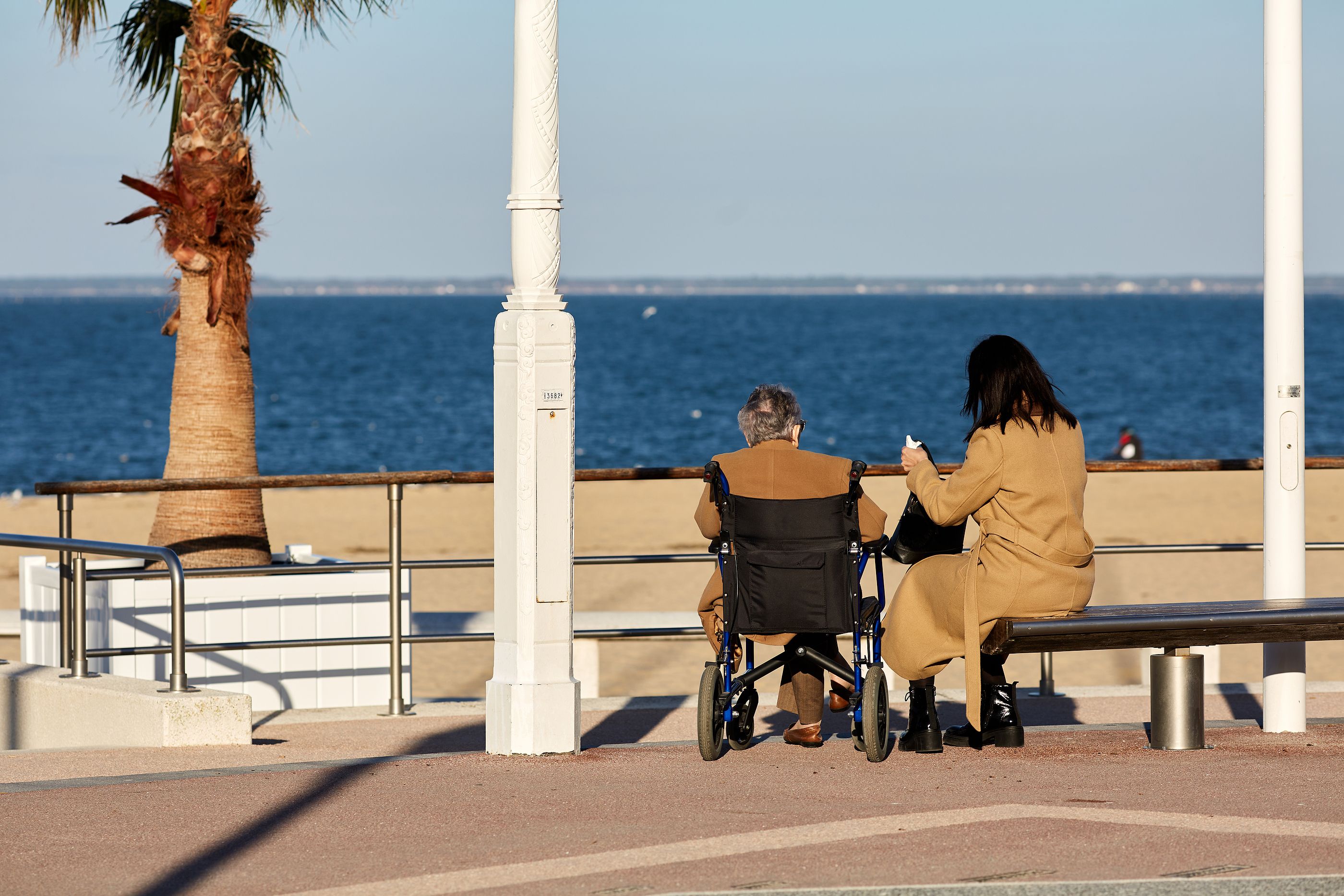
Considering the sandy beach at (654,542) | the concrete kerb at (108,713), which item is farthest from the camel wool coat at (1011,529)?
the sandy beach at (654,542)

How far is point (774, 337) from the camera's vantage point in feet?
342

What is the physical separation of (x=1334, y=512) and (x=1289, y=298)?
16739 millimetres

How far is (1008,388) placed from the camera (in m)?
5.43

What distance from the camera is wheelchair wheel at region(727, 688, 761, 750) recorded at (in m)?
5.73

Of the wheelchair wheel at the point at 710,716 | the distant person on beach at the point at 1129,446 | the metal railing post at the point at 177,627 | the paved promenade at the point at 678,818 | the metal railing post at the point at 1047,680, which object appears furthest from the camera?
the distant person on beach at the point at 1129,446

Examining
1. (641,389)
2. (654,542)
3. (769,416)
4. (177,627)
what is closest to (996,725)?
(769,416)

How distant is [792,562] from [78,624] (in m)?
2.90

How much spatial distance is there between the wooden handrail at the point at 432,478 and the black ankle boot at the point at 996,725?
0.97 m

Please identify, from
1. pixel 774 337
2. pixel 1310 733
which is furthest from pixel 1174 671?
pixel 774 337

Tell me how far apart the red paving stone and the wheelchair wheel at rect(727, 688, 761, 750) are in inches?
3.1

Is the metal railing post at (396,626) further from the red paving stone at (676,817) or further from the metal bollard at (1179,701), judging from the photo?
the metal bollard at (1179,701)

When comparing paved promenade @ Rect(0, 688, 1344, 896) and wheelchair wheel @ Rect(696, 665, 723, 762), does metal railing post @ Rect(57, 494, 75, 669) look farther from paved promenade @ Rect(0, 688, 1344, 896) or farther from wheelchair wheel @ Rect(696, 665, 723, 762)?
wheelchair wheel @ Rect(696, 665, 723, 762)

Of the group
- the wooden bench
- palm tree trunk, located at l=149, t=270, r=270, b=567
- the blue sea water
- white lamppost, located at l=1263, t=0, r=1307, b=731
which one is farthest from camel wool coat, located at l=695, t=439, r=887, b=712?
the blue sea water

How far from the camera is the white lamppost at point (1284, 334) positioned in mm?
5922
